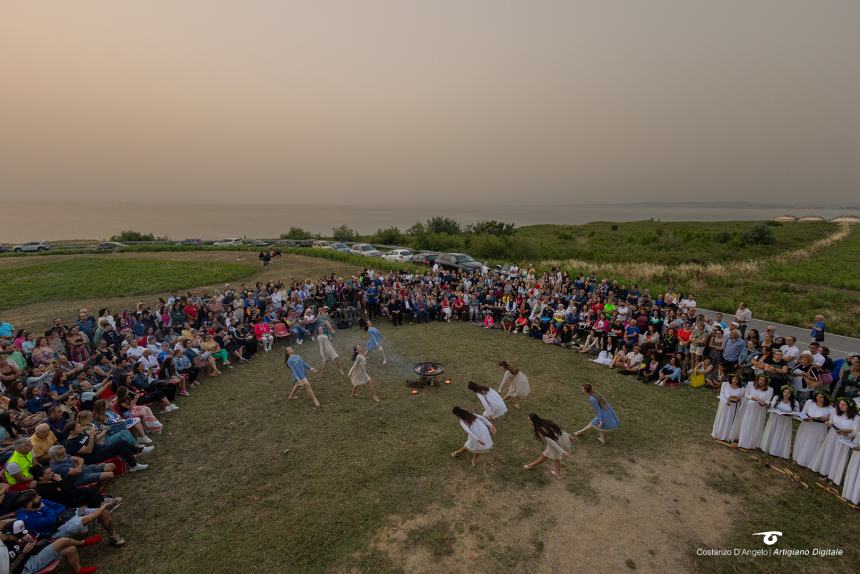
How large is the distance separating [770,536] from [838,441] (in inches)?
99.4

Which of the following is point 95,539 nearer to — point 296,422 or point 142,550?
point 142,550

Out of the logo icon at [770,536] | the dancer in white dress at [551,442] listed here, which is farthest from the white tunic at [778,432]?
the dancer in white dress at [551,442]

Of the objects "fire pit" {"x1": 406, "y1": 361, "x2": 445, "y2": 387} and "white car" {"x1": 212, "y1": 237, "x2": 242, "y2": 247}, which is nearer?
"fire pit" {"x1": 406, "y1": 361, "x2": 445, "y2": 387}

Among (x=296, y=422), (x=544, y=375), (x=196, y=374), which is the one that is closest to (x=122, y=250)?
(x=196, y=374)

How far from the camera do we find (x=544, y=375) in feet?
38.8

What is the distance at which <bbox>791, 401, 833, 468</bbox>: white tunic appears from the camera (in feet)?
23.7

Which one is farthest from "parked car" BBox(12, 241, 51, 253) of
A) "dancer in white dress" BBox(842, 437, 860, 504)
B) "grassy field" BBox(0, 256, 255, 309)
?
"dancer in white dress" BBox(842, 437, 860, 504)

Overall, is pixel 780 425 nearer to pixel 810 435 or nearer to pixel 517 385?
pixel 810 435

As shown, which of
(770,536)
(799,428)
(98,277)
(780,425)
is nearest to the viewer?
(770,536)

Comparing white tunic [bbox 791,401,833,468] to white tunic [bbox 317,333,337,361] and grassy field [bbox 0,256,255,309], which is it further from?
grassy field [bbox 0,256,255,309]

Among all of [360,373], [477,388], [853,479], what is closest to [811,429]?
[853,479]

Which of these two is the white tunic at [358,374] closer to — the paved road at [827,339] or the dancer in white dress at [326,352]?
the dancer in white dress at [326,352]

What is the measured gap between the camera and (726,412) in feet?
27.3

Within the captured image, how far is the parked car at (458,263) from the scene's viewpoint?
24427mm
